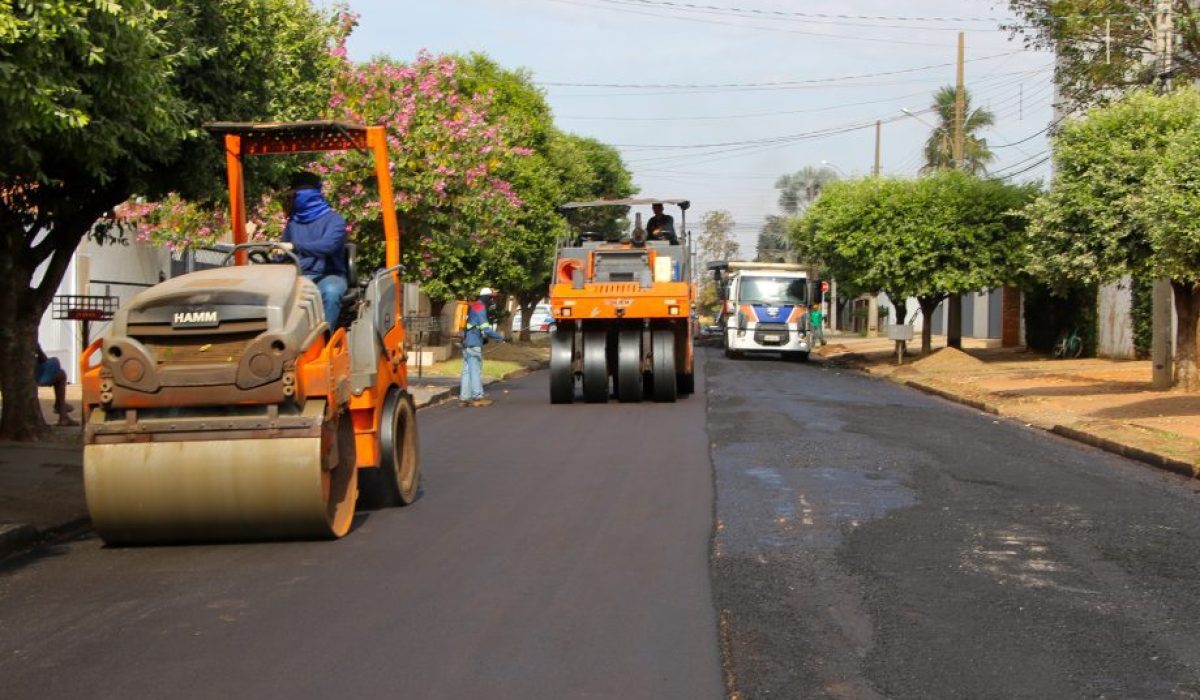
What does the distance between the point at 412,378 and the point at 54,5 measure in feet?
67.7

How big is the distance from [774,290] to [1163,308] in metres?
17.6

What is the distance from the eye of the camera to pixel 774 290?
3988cm

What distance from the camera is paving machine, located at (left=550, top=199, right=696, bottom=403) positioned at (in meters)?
20.9

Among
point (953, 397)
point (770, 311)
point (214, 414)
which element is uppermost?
point (214, 414)

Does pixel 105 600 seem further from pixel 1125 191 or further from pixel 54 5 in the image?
pixel 1125 191

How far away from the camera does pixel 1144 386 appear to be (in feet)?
80.0

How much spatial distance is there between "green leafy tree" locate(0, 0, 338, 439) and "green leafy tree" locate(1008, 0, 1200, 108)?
16.5 meters

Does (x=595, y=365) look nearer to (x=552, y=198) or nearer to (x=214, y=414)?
(x=214, y=414)

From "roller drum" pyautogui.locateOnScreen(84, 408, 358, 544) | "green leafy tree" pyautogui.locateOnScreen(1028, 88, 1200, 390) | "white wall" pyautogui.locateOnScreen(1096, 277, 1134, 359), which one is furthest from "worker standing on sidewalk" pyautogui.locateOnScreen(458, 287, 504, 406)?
"white wall" pyautogui.locateOnScreen(1096, 277, 1134, 359)

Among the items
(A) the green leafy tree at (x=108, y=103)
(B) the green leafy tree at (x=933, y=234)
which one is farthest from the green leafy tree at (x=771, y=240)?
(A) the green leafy tree at (x=108, y=103)

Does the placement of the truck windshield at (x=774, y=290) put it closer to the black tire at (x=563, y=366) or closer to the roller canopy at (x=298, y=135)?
the black tire at (x=563, y=366)

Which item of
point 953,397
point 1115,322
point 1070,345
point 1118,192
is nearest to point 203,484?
point 953,397

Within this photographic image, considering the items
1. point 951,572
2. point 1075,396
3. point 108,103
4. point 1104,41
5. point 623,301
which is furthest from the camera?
point 1104,41

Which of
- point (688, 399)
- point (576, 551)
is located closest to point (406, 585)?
point (576, 551)
